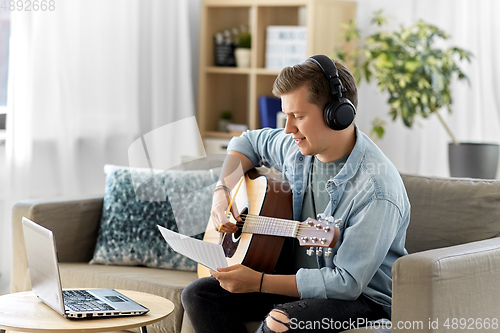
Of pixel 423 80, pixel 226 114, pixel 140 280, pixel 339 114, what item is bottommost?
pixel 140 280

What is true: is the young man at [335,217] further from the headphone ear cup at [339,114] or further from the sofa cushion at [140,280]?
the sofa cushion at [140,280]

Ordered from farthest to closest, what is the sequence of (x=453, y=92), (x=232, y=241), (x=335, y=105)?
1. (x=453, y=92)
2. (x=232, y=241)
3. (x=335, y=105)

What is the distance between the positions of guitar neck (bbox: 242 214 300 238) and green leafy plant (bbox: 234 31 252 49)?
77.8 inches

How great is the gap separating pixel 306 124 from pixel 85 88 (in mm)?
1814

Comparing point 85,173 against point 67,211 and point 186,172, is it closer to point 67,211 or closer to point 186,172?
point 67,211

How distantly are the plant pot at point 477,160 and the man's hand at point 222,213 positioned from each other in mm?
1372

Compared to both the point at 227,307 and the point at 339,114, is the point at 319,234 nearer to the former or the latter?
the point at 339,114

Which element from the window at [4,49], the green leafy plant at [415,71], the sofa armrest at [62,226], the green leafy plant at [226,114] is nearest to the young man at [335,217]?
the sofa armrest at [62,226]

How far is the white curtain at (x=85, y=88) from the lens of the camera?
2777mm

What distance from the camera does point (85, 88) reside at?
9.91ft

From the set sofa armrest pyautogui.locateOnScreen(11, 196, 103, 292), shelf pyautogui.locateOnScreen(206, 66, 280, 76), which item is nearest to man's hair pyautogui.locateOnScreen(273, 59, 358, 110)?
sofa armrest pyautogui.locateOnScreen(11, 196, 103, 292)

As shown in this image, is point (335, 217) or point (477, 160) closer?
point (335, 217)

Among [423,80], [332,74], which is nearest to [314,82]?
[332,74]

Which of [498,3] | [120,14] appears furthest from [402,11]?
[120,14]
